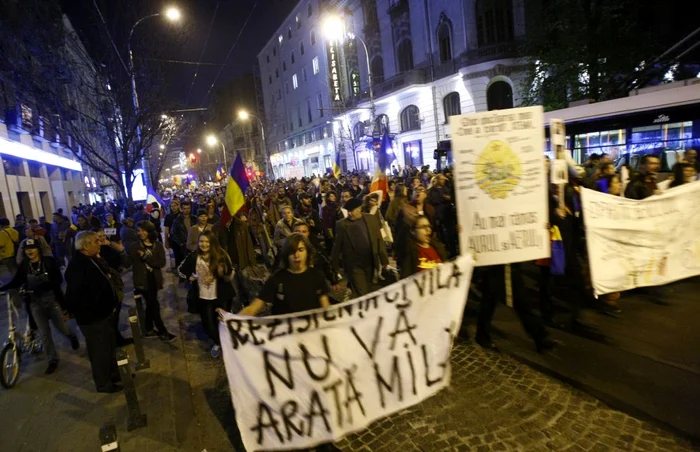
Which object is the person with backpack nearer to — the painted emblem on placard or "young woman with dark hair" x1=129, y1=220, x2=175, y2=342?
"young woman with dark hair" x1=129, y1=220, x2=175, y2=342

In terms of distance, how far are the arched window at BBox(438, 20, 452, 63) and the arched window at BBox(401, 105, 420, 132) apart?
161 inches

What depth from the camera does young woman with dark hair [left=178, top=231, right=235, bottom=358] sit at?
16.6 feet

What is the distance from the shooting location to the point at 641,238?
5.37 m

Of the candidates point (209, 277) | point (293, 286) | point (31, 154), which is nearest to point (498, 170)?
point (293, 286)

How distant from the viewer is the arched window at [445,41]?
88.8 feet

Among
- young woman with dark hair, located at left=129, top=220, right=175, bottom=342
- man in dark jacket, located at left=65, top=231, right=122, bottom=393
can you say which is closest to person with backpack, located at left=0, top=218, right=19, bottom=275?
young woman with dark hair, located at left=129, top=220, right=175, bottom=342

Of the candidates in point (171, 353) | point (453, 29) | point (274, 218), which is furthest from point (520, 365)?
point (453, 29)

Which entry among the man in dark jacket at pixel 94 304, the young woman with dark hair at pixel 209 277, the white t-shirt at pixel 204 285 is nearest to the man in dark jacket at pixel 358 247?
the young woman with dark hair at pixel 209 277

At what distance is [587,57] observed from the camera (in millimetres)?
17234

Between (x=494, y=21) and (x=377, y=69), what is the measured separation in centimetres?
1186

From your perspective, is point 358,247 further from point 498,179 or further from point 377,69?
point 377,69

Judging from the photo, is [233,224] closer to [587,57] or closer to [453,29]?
[587,57]

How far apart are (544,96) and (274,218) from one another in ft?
48.4

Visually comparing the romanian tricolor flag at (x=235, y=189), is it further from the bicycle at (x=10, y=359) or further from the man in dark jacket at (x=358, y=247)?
the bicycle at (x=10, y=359)
